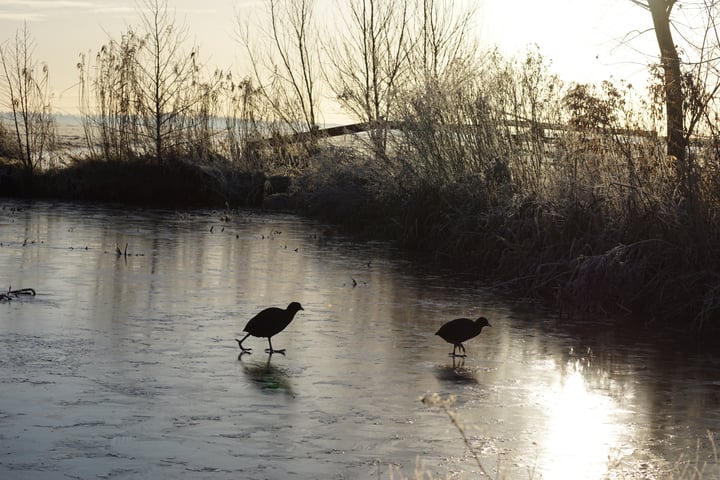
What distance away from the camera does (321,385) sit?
29.6 feet

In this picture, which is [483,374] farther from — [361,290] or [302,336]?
[361,290]

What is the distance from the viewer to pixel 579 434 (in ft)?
25.6

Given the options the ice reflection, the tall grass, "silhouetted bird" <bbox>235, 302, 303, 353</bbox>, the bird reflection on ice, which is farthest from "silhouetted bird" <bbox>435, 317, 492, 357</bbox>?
the tall grass

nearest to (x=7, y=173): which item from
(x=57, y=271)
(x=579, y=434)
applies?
(x=57, y=271)

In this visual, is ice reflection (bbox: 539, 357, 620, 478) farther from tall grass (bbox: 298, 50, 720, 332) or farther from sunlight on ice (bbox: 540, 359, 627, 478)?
tall grass (bbox: 298, 50, 720, 332)

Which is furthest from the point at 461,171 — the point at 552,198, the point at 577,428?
the point at 577,428

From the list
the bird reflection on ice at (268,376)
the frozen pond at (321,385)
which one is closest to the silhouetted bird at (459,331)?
the frozen pond at (321,385)

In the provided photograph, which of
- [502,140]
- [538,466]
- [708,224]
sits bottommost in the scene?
[538,466]

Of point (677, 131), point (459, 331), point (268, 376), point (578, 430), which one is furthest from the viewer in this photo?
point (677, 131)

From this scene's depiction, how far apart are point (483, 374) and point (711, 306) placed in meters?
3.69

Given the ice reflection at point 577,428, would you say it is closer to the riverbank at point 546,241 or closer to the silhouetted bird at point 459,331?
the silhouetted bird at point 459,331

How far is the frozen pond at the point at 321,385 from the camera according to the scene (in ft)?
22.8

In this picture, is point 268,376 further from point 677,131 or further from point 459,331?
point 677,131

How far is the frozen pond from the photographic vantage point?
22.8 ft
